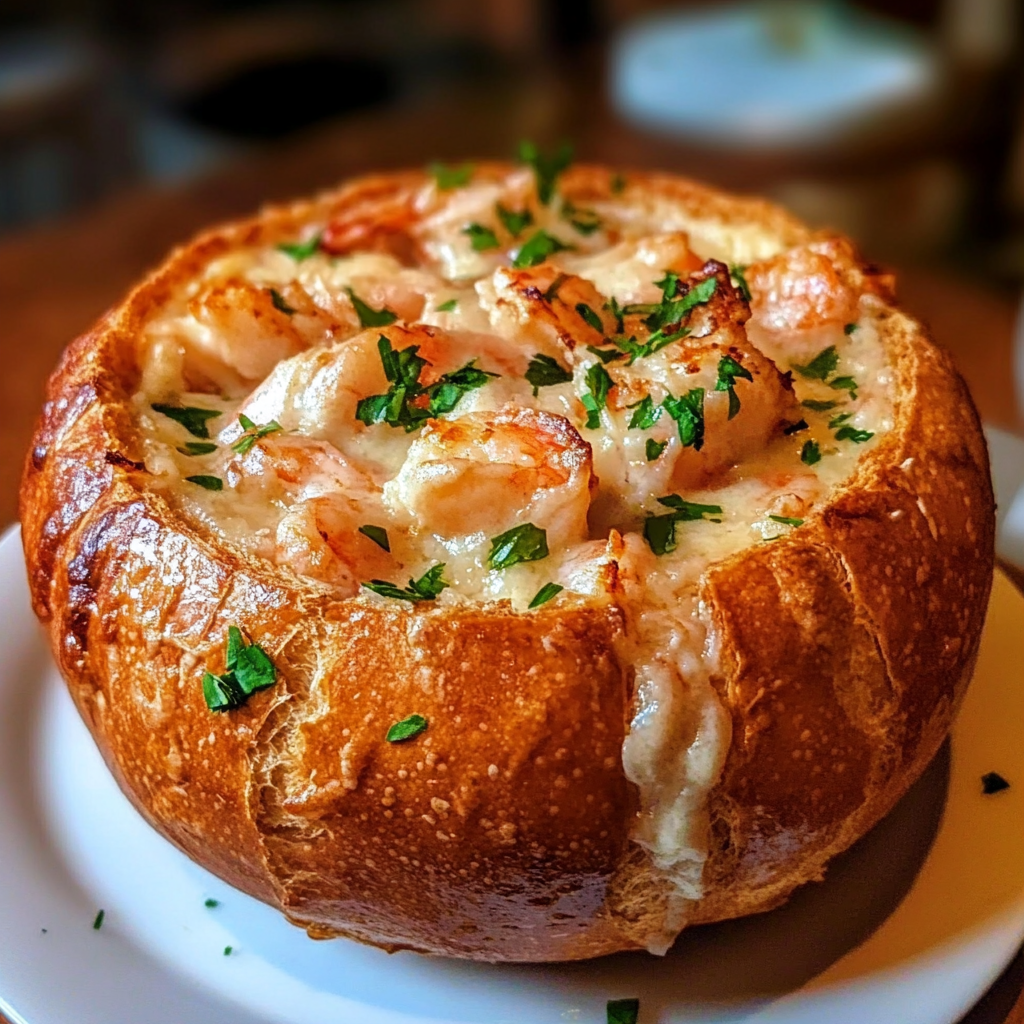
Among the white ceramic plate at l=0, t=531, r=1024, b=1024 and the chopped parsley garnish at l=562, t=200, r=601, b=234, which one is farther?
the chopped parsley garnish at l=562, t=200, r=601, b=234

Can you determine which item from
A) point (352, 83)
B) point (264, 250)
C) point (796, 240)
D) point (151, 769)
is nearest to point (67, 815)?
point (151, 769)

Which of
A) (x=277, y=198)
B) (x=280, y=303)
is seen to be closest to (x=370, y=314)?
(x=280, y=303)

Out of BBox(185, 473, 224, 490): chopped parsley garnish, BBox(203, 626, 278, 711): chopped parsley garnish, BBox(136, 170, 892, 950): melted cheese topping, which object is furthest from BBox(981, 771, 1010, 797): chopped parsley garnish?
BBox(185, 473, 224, 490): chopped parsley garnish

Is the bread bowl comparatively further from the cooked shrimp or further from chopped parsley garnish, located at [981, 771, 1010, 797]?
chopped parsley garnish, located at [981, 771, 1010, 797]

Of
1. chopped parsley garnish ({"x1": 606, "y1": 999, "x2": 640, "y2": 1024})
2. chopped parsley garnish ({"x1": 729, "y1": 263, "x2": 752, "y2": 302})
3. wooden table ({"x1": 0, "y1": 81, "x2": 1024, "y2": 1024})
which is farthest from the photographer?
wooden table ({"x1": 0, "y1": 81, "x2": 1024, "y2": 1024})

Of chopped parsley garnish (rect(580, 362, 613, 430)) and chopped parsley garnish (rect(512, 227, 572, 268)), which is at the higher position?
chopped parsley garnish (rect(580, 362, 613, 430))

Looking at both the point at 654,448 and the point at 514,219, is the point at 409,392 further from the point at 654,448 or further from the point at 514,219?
the point at 514,219

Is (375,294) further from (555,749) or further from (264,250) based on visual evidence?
(555,749)
